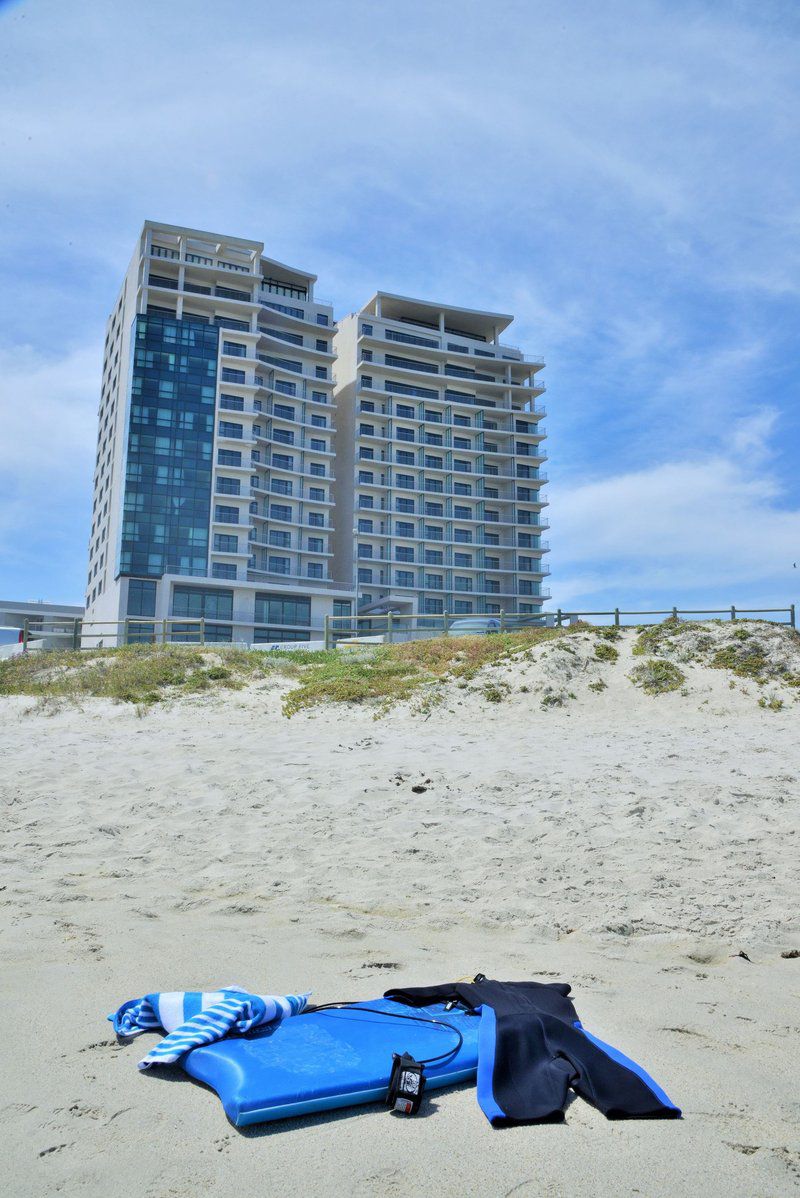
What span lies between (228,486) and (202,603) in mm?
10373

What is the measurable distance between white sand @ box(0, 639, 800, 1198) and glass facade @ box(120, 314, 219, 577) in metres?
44.1

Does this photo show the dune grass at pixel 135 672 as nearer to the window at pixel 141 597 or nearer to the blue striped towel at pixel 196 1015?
the blue striped towel at pixel 196 1015

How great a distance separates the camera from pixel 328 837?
25.5ft

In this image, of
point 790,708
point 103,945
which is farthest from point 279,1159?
point 790,708

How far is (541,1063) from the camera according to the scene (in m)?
3.50

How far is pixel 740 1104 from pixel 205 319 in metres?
66.0

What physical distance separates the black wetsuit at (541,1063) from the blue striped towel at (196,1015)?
0.75 meters

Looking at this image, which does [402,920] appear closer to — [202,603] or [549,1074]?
[549,1074]

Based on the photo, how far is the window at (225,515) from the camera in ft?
192

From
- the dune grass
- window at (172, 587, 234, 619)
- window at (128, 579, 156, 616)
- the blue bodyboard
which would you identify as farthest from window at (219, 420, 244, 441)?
the blue bodyboard

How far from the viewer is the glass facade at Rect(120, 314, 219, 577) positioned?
5584cm

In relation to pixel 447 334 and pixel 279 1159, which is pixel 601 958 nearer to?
pixel 279 1159

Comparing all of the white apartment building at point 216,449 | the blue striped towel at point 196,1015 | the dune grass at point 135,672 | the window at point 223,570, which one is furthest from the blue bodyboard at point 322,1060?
the window at point 223,570

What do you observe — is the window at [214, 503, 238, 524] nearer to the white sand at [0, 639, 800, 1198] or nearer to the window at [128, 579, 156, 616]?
the window at [128, 579, 156, 616]
